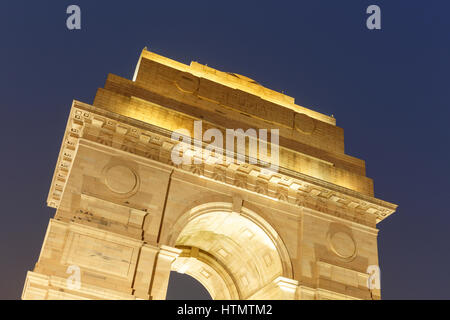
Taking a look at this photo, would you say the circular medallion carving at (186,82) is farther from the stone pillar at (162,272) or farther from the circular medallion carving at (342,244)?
the circular medallion carving at (342,244)

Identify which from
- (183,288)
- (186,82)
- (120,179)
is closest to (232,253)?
(120,179)

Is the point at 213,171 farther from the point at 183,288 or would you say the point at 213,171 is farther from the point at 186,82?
the point at 183,288

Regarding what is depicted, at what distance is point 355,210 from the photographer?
25469mm

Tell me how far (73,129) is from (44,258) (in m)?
5.74

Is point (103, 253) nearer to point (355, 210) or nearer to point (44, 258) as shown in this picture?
point (44, 258)

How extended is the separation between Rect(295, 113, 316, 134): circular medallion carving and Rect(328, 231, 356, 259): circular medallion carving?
5921 millimetres

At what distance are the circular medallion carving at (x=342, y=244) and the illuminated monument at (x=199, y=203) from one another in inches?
2.4

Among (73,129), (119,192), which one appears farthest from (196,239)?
(73,129)

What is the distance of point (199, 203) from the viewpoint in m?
22.4

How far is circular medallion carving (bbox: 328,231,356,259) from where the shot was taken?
2394 cm

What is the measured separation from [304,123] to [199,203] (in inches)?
332

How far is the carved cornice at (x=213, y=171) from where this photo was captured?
2172 cm

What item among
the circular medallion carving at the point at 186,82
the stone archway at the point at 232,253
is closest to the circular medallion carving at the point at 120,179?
the stone archway at the point at 232,253
